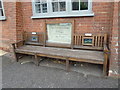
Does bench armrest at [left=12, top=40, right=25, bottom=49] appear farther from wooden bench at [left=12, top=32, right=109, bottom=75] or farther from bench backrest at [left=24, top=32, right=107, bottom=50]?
bench backrest at [left=24, top=32, right=107, bottom=50]

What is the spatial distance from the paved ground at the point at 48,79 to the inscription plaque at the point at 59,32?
908mm

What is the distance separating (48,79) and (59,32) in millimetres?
1547

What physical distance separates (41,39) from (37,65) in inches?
36.4

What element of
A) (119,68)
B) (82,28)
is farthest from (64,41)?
(119,68)

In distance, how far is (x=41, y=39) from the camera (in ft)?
11.5

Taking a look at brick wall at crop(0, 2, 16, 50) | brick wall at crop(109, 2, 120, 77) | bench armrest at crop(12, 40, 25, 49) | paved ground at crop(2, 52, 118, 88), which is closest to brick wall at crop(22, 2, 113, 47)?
brick wall at crop(109, 2, 120, 77)

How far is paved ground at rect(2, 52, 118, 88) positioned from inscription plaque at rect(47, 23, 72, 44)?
2.98 feet

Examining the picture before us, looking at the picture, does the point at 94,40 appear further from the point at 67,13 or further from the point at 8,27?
the point at 8,27

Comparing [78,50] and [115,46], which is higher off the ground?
[115,46]

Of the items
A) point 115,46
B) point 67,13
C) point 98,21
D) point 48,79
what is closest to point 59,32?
point 67,13

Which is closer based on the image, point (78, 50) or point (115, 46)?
point (115, 46)

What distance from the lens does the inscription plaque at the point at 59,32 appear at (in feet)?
10.5

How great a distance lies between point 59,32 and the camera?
3.31 meters

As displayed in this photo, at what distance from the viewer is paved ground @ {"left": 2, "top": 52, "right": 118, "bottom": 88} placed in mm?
2148
